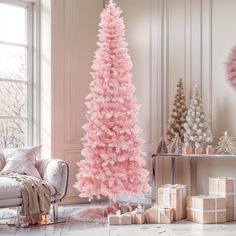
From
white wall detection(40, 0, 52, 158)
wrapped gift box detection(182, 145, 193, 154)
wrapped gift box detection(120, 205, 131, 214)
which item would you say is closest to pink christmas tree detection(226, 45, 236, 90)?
wrapped gift box detection(182, 145, 193, 154)

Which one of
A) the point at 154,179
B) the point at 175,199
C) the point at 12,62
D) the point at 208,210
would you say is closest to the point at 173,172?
the point at 154,179

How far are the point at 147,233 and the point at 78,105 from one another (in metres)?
2.59

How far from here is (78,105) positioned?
6.70m

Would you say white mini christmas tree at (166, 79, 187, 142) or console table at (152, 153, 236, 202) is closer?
console table at (152, 153, 236, 202)

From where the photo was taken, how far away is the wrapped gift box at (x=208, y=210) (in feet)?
16.6

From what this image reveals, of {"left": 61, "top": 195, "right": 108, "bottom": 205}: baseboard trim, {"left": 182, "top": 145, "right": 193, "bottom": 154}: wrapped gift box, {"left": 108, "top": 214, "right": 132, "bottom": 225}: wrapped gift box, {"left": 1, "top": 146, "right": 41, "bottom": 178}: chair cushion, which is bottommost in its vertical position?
{"left": 61, "top": 195, "right": 108, "bottom": 205}: baseboard trim

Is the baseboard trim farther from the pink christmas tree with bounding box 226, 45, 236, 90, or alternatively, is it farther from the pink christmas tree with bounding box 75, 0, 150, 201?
the pink christmas tree with bounding box 226, 45, 236, 90

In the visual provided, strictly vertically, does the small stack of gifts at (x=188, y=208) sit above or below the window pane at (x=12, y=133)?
below

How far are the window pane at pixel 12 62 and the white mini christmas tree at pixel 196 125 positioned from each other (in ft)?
7.28

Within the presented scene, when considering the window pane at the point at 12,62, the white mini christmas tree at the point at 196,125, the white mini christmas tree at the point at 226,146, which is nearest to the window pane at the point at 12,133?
the window pane at the point at 12,62

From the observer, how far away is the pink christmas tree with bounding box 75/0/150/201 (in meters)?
5.51

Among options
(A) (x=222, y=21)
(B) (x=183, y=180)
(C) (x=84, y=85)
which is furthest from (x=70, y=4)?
(B) (x=183, y=180)

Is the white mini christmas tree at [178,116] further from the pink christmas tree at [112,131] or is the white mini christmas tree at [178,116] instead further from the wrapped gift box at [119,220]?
the wrapped gift box at [119,220]

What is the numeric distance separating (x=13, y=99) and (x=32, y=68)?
49 centimetres
